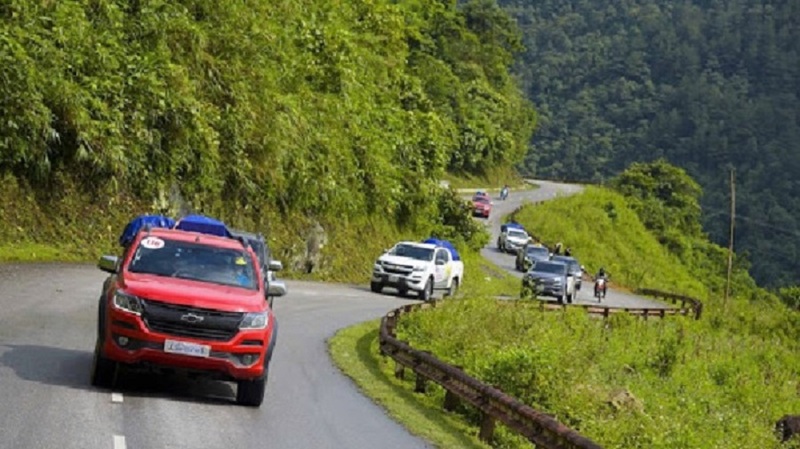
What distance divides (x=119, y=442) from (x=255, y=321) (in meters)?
3.07

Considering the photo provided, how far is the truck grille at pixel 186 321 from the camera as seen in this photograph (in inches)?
546

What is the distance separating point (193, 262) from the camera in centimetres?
1514

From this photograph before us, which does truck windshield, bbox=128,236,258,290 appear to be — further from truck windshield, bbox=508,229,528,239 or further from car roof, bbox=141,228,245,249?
truck windshield, bbox=508,229,528,239

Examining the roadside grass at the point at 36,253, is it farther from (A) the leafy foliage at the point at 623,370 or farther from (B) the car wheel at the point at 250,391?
(B) the car wheel at the point at 250,391

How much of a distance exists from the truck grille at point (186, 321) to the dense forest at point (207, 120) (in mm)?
17021

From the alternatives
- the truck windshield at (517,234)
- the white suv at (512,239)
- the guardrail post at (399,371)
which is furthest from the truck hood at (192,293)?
the truck windshield at (517,234)

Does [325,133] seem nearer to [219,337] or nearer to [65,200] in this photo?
[65,200]

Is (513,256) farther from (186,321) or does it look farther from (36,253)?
(186,321)

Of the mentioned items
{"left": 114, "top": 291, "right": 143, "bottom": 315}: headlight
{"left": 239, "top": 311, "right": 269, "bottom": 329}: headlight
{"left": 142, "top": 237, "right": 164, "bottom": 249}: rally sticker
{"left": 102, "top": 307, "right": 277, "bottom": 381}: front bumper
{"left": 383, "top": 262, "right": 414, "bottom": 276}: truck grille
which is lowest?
{"left": 383, "top": 262, "right": 414, "bottom": 276}: truck grille

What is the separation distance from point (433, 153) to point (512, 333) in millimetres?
28888

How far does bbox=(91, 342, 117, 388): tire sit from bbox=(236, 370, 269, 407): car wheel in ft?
4.75

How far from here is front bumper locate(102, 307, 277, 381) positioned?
1378 centimetres

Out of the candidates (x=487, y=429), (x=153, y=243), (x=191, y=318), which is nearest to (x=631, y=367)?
(x=487, y=429)

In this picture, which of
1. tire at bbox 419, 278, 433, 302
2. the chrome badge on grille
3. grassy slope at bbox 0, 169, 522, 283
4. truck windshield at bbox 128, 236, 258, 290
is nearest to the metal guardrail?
truck windshield at bbox 128, 236, 258, 290
